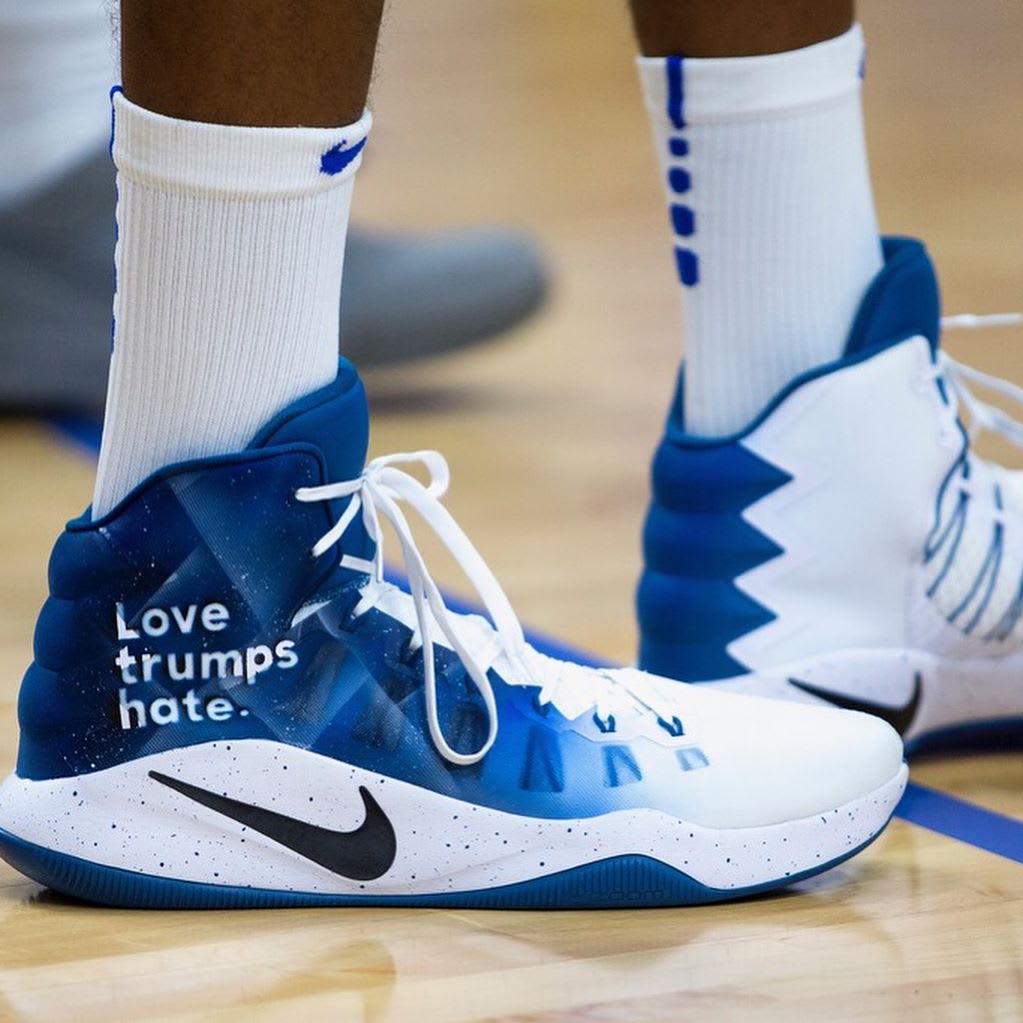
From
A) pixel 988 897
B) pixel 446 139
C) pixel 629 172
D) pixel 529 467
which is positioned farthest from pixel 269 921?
pixel 446 139

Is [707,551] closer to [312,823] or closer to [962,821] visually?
[962,821]

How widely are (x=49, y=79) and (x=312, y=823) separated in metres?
1.56

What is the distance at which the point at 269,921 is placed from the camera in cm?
80

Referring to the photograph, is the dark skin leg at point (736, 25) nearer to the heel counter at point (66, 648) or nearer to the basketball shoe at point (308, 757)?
the basketball shoe at point (308, 757)

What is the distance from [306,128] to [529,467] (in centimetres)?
104

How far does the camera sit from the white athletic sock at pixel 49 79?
2125 millimetres

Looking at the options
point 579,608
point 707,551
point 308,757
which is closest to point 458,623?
point 308,757

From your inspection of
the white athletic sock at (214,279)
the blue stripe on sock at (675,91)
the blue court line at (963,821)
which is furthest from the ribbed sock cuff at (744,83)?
the blue court line at (963,821)

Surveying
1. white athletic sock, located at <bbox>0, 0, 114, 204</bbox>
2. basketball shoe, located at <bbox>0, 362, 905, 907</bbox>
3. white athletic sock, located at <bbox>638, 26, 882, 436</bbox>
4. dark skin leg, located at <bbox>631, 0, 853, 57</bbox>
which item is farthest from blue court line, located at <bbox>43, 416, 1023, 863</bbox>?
white athletic sock, located at <bbox>0, 0, 114, 204</bbox>

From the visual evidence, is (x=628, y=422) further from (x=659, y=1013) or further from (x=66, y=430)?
(x=659, y=1013)

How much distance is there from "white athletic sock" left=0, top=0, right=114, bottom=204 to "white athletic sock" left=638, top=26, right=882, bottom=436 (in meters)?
1.27

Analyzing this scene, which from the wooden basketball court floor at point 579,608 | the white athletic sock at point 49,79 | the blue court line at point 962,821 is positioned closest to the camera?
the wooden basketball court floor at point 579,608

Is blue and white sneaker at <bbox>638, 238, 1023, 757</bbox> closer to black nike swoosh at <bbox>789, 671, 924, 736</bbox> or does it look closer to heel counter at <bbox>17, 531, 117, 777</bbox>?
black nike swoosh at <bbox>789, 671, 924, 736</bbox>

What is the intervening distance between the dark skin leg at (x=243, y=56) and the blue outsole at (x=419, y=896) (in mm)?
326
